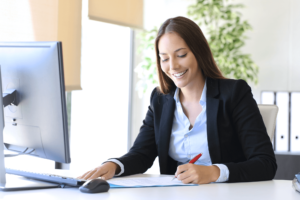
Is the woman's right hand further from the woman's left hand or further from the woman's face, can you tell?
the woman's face

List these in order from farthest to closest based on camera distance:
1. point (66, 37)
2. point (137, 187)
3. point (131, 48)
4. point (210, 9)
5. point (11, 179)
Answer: point (131, 48) → point (210, 9) → point (66, 37) → point (11, 179) → point (137, 187)

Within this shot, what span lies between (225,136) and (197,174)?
0.35 m

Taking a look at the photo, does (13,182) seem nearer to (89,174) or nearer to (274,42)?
(89,174)

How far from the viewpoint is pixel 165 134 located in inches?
60.9

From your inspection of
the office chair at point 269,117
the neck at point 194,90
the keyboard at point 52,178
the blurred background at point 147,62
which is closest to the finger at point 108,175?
the keyboard at point 52,178

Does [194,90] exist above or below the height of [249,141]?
above

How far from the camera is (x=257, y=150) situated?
134 centimetres

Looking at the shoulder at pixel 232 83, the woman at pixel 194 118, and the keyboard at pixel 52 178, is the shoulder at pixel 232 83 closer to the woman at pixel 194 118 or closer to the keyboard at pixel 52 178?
the woman at pixel 194 118

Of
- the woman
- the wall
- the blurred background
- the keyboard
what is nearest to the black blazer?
the woman

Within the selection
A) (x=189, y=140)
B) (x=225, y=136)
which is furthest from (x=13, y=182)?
(x=225, y=136)

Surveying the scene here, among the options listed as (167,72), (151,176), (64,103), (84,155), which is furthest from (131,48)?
(64,103)

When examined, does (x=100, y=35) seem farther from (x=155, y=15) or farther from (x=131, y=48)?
(x=155, y=15)

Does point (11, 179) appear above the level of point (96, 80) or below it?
below

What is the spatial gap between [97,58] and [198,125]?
2094 millimetres
